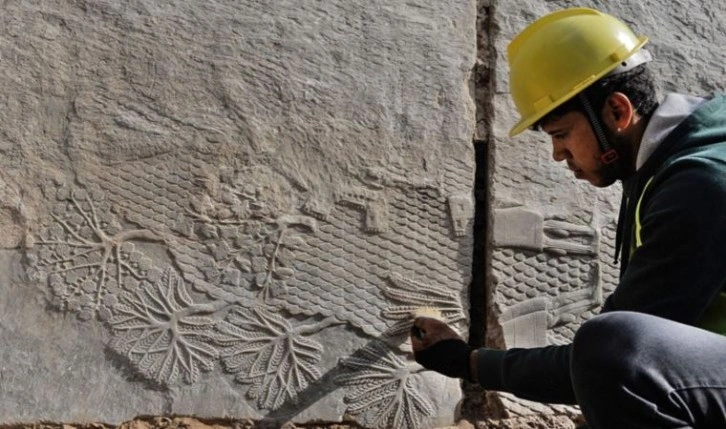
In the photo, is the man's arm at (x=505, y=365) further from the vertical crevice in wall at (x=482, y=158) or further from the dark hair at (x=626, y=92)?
the dark hair at (x=626, y=92)

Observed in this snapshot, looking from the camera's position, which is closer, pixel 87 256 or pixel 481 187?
pixel 87 256

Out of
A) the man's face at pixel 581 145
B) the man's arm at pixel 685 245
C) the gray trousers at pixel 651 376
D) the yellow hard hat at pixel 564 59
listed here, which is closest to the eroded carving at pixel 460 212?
the yellow hard hat at pixel 564 59

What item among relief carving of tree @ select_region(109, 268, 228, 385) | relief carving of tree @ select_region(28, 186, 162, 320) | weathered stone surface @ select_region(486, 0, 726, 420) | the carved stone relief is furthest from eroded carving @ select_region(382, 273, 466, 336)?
relief carving of tree @ select_region(28, 186, 162, 320)

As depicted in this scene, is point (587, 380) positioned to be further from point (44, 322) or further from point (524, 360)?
point (44, 322)

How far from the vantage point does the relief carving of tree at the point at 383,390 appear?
2.83m

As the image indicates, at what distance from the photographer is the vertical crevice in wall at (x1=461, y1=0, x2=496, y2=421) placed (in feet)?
9.71

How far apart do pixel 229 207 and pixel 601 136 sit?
1.12 m

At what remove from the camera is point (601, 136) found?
223 cm

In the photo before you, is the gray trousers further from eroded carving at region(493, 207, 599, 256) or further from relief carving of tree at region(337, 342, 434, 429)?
eroded carving at region(493, 207, 599, 256)

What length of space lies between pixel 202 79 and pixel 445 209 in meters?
0.78

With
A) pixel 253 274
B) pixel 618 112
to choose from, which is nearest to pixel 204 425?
pixel 253 274

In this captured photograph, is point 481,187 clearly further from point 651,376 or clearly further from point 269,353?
point 651,376

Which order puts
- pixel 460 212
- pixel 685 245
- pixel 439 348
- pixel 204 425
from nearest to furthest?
pixel 685 245 < pixel 439 348 < pixel 204 425 < pixel 460 212

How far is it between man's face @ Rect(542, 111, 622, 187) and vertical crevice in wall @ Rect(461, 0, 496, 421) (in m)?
0.74
